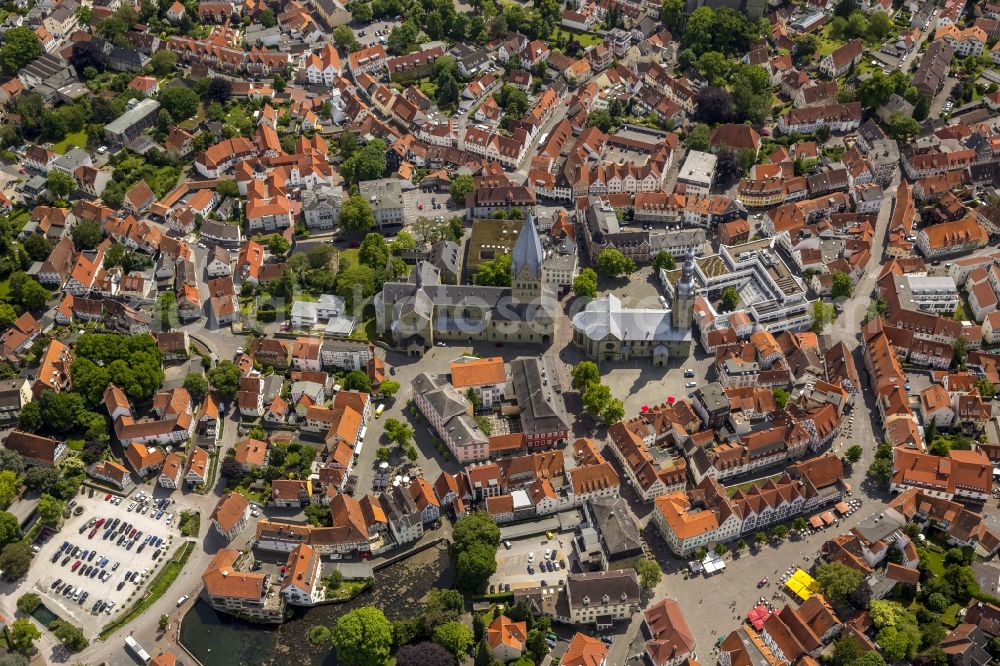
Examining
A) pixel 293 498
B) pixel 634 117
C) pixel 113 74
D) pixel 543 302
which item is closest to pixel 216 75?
pixel 113 74

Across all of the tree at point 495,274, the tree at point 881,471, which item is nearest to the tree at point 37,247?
the tree at point 495,274

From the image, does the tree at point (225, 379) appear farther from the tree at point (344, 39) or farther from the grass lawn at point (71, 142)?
the tree at point (344, 39)

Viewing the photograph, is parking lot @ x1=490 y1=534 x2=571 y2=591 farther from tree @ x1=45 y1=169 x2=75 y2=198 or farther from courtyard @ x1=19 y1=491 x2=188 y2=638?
tree @ x1=45 y1=169 x2=75 y2=198

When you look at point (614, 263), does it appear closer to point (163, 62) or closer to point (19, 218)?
point (19, 218)

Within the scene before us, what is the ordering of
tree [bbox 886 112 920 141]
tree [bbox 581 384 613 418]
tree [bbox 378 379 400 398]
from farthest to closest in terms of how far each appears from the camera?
1. tree [bbox 886 112 920 141]
2. tree [bbox 378 379 400 398]
3. tree [bbox 581 384 613 418]

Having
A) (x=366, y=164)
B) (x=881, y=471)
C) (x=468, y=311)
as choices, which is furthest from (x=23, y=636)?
(x=881, y=471)

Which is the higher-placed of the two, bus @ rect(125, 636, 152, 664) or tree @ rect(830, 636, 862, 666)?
tree @ rect(830, 636, 862, 666)

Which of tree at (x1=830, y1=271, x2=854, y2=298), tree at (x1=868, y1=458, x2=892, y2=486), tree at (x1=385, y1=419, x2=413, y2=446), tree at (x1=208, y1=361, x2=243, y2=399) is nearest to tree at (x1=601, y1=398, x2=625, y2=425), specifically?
tree at (x1=385, y1=419, x2=413, y2=446)
